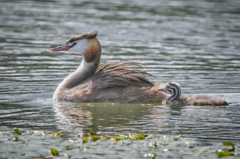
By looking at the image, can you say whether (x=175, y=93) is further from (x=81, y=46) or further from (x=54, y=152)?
(x=54, y=152)

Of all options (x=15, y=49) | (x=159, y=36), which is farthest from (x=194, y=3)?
(x=15, y=49)

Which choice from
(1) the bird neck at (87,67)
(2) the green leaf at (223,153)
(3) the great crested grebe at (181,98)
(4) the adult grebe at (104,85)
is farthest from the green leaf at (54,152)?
(1) the bird neck at (87,67)

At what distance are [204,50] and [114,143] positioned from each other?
11420mm

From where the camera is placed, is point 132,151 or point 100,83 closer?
point 132,151

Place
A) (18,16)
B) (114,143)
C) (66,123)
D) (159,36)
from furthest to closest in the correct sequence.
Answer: (18,16) < (159,36) < (66,123) < (114,143)

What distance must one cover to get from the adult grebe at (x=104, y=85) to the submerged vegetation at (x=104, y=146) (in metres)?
3.04

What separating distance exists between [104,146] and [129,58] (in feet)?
31.5

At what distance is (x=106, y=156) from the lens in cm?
707

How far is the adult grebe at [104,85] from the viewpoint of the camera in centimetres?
1122

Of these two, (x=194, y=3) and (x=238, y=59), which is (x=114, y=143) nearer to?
(x=238, y=59)

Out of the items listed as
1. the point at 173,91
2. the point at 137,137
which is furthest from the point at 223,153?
the point at 173,91

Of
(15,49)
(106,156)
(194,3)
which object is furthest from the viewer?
(194,3)

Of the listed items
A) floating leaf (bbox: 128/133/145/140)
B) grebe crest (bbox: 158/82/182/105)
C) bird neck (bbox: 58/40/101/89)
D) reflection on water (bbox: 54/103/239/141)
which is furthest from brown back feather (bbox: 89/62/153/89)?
floating leaf (bbox: 128/133/145/140)

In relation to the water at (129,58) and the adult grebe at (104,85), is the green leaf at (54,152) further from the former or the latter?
the adult grebe at (104,85)
